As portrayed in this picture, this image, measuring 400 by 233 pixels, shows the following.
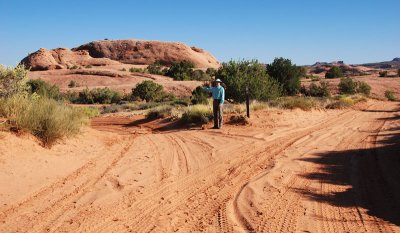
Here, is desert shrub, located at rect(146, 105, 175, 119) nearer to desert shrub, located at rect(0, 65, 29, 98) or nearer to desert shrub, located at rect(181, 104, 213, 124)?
desert shrub, located at rect(181, 104, 213, 124)

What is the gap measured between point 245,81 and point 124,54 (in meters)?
58.9

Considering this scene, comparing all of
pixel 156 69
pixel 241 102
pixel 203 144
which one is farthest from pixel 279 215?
pixel 156 69

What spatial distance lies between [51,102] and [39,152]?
245 cm

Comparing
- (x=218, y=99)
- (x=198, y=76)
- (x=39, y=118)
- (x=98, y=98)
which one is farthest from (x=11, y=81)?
(x=198, y=76)

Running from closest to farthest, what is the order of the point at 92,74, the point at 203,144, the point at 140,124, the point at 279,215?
1. the point at 279,215
2. the point at 203,144
3. the point at 140,124
4. the point at 92,74

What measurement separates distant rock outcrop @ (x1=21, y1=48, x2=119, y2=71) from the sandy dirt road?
186ft

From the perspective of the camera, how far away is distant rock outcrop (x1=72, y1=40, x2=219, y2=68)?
2980 inches

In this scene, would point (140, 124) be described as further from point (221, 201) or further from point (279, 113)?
point (221, 201)

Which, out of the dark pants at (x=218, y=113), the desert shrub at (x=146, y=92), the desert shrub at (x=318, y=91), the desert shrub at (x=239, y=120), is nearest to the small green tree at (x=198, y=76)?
the desert shrub at (x=146, y=92)

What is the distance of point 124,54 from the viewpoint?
77875 millimetres

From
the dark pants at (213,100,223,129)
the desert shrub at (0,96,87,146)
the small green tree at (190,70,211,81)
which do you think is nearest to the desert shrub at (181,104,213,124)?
the dark pants at (213,100,223,129)

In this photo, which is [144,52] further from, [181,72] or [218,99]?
[218,99]

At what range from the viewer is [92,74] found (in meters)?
52.8

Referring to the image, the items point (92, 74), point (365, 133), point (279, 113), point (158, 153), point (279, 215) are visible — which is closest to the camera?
point (279, 215)
